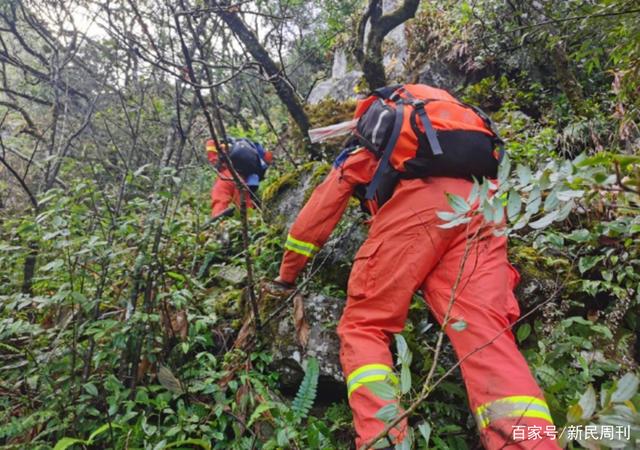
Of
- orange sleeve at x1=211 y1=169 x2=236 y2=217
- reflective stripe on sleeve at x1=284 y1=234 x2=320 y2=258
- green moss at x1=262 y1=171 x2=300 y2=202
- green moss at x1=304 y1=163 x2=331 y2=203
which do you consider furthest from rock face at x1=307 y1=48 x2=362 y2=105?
reflective stripe on sleeve at x1=284 y1=234 x2=320 y2=258

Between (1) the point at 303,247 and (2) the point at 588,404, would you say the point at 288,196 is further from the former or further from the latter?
(2) the point at 588,404

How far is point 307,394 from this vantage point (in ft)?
8.35

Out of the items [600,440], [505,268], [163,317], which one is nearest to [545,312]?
[505,268]

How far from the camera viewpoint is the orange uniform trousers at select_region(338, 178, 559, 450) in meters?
2.10

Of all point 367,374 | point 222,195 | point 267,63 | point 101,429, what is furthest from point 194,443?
point 267,63

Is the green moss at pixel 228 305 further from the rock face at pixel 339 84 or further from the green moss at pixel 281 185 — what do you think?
the rock face at pixel 339 84

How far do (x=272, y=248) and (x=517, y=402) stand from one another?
111 inches

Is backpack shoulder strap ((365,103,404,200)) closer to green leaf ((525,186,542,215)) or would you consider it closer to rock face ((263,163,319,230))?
green leaf ((525,186,542,215))

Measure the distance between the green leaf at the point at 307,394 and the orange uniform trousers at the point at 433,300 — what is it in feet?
0.78

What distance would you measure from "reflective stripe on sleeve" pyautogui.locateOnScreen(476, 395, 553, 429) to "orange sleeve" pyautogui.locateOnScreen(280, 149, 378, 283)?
168cm

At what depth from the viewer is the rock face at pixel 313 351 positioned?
9.50ft

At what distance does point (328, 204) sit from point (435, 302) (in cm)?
113

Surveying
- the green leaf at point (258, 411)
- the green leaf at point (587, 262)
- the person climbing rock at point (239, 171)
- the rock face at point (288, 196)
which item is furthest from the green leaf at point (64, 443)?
the person climbing rock at point (239, 171)

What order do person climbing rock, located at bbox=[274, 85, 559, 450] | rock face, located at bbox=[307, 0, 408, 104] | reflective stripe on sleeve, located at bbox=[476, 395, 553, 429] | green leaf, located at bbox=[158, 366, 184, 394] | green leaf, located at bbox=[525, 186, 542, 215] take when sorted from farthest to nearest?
rock face, located at bbox=[307, 0, 408, 104]
green leaf, located at bbox=[158, 366, 184, 394]
person climbing rock, located at bbox=[274, 85, 559, 450]
reflective stripe on sleeve, located at bbox=[476, 395, 553, 429]
green leaf, located at bbox=[525, 186, 542, 215]
